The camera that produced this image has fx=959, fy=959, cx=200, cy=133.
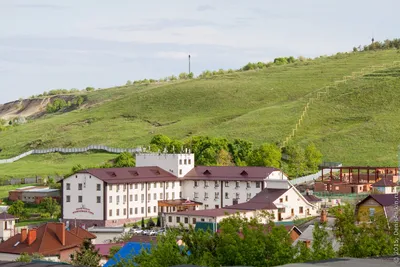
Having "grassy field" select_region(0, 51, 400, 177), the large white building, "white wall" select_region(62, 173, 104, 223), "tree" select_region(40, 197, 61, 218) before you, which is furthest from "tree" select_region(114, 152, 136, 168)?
"white wall" select_region(62, 173, 104, 223)

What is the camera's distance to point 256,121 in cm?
16038

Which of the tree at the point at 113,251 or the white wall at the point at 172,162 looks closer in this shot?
the tree at the point at 113,251

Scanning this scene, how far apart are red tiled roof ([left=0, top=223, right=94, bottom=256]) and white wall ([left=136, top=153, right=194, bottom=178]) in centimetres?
3419

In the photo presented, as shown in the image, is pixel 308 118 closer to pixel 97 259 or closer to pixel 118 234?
pixel 118 234

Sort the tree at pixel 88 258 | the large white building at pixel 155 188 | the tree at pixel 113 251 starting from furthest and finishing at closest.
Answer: the large white building at pixel 155 188 → the tree at pixel 113 251 → the tree at pixel 88 258

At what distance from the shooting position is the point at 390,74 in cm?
17550

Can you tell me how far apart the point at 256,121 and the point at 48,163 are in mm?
36255

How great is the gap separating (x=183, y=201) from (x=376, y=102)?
70.4m

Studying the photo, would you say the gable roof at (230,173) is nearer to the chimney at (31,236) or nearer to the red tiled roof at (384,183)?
the red tiled roof at (384,183)

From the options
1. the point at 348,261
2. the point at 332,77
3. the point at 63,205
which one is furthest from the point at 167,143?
the point at 348,261

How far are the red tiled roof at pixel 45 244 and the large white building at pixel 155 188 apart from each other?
76.3 feet

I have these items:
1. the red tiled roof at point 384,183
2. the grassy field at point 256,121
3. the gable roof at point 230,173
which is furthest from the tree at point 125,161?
the red tiled roof at point 384,183

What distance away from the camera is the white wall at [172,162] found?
98062 mm

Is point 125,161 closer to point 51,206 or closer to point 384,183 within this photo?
point 51,206
